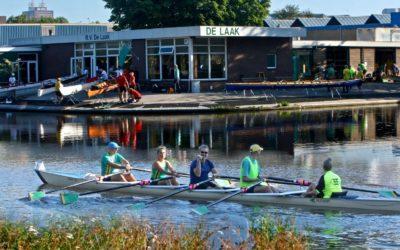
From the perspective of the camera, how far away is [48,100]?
52.8 meters

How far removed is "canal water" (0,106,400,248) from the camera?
17.7 meters

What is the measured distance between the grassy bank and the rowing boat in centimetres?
494

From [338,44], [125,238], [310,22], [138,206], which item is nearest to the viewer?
[125,238]

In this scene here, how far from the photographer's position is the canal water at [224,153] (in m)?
17.7

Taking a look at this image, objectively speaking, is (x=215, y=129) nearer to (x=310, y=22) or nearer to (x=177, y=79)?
(x=177, y=79)

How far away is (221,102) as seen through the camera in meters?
47.3

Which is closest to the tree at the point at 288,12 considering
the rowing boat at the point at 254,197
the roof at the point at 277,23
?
the roof at the point at 277,23

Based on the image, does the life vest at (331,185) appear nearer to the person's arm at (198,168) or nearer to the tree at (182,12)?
the person's arm at (198,168)

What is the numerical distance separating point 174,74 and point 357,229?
3764 centimetres

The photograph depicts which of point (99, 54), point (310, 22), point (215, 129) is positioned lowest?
point (215, 129)

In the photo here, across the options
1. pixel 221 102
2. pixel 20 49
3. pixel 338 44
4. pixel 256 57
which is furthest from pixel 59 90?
pixel 338 44

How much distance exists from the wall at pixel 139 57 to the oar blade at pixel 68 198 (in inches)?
1403

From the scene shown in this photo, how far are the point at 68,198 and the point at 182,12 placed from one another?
150 ft

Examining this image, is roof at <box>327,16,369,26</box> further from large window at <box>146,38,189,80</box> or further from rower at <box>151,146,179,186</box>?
rower at <box>151,146,179,186</box>
